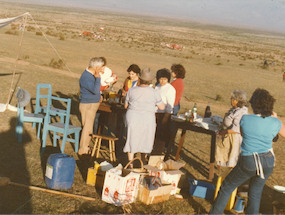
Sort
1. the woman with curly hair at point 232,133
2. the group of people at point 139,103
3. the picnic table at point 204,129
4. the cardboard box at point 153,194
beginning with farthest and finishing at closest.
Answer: the picnic table at point 204,129, the woman with curly hair at point 232,133, the group of people at point 139,103, the cardboard box at point 153,194

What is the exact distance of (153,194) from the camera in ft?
18.9

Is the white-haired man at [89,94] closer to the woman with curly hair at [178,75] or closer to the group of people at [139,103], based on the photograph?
the group of people at [139,103]

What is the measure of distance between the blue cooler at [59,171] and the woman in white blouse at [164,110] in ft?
7.29

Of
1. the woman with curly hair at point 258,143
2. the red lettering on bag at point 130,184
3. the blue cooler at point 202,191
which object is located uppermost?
the woman with curly hair at point 258,143

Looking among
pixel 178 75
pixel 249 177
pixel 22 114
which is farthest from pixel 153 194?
pixel 22 114

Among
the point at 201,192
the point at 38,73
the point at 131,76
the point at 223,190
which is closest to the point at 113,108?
the point at 131,76

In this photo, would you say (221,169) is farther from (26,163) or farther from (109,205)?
(26,163)

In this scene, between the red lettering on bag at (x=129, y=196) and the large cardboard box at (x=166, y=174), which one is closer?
the red lettering on bag at (x=129, y=196)

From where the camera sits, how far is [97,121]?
28.5 feet

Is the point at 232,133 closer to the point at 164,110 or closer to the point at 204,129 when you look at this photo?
the point at 204,129

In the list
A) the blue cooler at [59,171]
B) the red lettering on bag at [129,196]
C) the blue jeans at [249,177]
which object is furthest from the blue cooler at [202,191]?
the blue cooler at [59,171]

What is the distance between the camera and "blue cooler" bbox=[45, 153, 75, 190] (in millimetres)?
5742

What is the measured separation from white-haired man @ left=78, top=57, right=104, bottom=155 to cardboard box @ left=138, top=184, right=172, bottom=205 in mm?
2086

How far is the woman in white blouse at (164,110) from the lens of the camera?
24.4 feet
